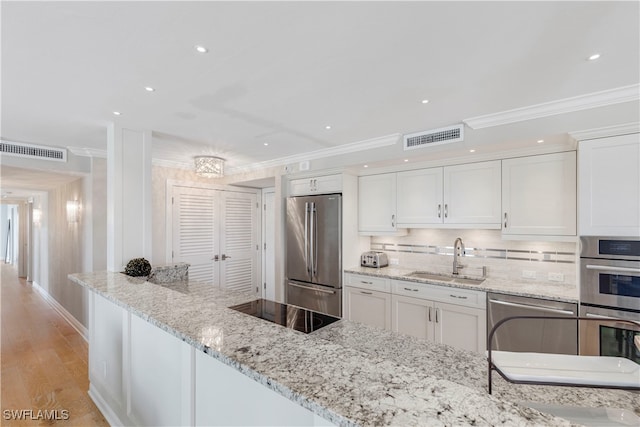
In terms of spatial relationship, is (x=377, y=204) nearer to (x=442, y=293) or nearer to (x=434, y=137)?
(x=434, y=137)

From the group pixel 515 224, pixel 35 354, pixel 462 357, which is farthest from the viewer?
pixel 35 354

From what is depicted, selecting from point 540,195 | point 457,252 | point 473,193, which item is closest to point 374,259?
point 457,252

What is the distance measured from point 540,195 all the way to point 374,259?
186 cm

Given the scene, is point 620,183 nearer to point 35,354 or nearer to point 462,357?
point 462,357

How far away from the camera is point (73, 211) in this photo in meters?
4.34

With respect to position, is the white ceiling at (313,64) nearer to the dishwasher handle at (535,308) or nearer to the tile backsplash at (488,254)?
the tile backsplash at (488,254)

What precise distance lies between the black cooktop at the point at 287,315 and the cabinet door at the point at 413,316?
1.61m

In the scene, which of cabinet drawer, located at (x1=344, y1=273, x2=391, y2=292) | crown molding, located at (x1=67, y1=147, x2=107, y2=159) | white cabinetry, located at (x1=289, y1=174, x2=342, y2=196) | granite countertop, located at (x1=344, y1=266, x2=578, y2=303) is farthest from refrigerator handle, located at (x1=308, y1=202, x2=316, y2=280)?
crown molding, located at (x1=67, y1=147, x2=107, y2=159)

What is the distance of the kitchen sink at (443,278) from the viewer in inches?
120

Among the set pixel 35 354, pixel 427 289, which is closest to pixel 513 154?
pixel 427 289

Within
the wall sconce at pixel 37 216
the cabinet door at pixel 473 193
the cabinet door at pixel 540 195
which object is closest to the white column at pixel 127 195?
the cabinet door at pixel 473 193

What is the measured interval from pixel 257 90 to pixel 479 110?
180 cm

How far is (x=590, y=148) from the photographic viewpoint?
2199 mm

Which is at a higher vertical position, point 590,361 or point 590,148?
point 590,148
